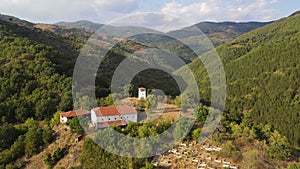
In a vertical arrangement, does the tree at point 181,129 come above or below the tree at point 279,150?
above

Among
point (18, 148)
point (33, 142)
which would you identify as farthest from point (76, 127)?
point (18, 148)

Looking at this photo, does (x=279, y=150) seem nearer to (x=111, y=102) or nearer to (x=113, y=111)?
(x=113, y=111)

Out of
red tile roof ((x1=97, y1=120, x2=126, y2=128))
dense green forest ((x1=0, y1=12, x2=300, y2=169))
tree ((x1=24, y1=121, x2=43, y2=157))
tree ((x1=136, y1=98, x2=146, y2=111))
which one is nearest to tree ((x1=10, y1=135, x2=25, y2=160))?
dense green forest ((x1=0, y1=12, x2=300, y2=169))

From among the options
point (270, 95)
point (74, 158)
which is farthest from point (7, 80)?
point (270, 95)

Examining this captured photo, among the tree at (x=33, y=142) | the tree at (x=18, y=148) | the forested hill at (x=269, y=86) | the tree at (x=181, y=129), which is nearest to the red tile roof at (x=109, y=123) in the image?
the tree at (x=181, y=129)

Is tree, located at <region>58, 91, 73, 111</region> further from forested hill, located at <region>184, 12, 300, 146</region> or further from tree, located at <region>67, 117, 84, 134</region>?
forested hill, located at <region>184, 12, 300, 146</region>

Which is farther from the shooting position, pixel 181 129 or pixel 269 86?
pixel 269 86

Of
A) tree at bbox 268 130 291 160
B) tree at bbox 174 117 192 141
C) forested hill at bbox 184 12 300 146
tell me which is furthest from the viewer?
forested hill at bbox 184 12 300 146

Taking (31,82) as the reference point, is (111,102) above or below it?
below

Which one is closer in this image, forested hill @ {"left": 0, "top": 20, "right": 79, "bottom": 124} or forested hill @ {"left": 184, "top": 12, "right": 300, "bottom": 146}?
forested hill @ {"left": 0, "top": 20, "right": 79, "bottom": 124}

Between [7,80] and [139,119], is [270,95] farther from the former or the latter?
[7,80]

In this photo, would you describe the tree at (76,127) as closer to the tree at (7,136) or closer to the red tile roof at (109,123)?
the red tile roof at (109,123)
